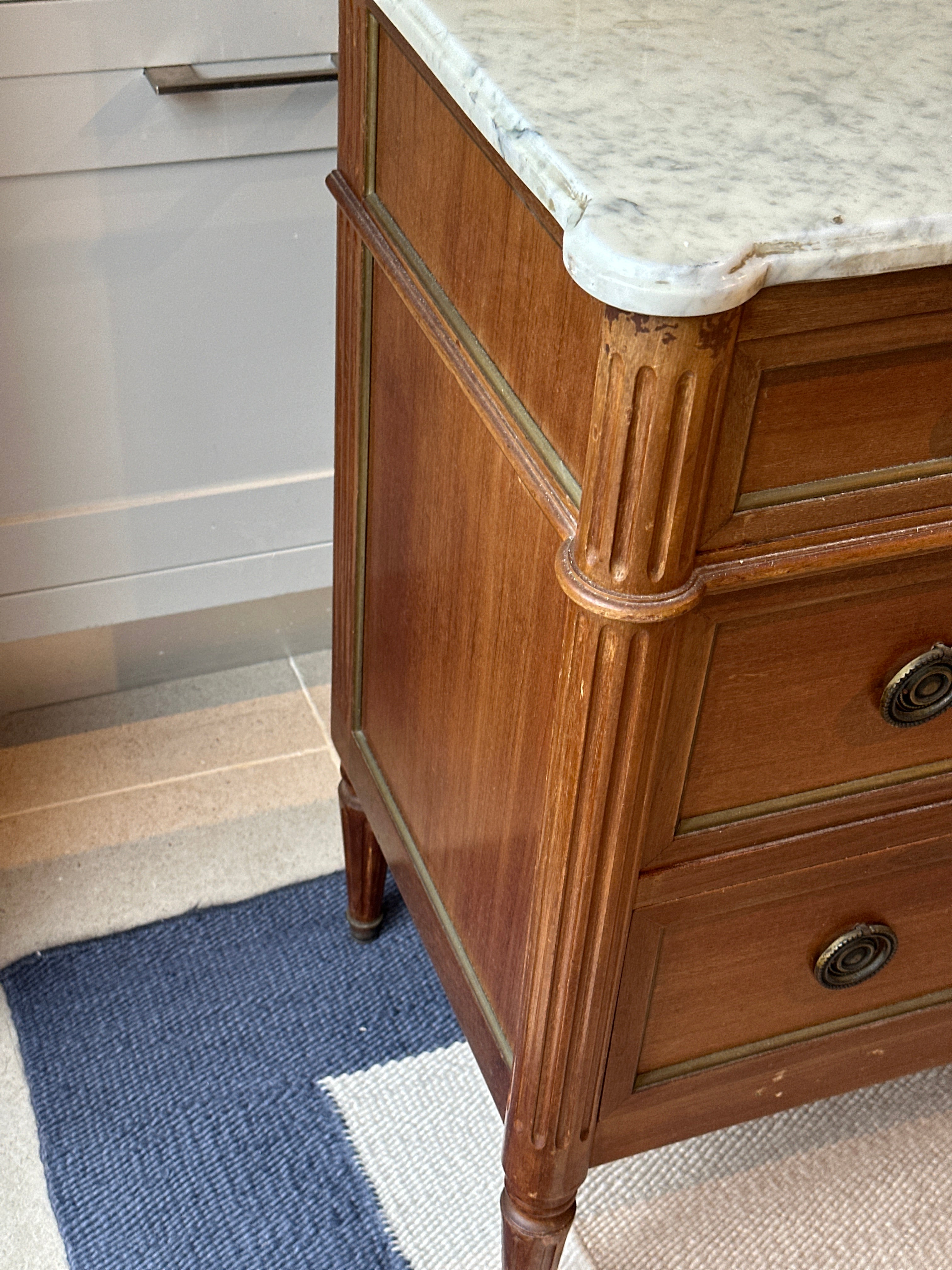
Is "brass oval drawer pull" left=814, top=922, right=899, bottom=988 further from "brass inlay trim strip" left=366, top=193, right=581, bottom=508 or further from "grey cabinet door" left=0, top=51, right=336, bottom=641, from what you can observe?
"grey cabinet door" left=0, top=51, right=336, bottom=641

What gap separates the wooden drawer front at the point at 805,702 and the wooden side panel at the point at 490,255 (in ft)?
0.43

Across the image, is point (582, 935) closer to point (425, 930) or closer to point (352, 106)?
point (425, 930)

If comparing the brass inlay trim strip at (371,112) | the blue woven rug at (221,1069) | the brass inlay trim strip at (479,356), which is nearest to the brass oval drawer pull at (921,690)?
the brass inlay trim strip at (479,356)

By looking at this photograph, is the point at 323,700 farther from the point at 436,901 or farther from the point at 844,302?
the point at 844,302

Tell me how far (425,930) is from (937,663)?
0.44 meters

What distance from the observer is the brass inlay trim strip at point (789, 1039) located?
85 centimetres

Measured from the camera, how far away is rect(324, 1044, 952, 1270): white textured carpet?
1.03 meters

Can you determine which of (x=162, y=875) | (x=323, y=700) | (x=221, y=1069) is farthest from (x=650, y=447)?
(x=323, y=700)

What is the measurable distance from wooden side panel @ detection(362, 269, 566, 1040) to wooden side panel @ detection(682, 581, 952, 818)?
85 millimetres

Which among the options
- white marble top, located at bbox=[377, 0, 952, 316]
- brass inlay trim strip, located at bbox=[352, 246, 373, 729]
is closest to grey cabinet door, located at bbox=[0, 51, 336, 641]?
brass inlay trim strip, located at bbox=[352, 246, 373, 729]

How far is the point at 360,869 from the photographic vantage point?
3.94ft

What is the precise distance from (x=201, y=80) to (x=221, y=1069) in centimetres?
77

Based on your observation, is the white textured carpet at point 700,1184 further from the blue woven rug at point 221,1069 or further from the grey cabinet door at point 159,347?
the grey cabinet door at point 159,347

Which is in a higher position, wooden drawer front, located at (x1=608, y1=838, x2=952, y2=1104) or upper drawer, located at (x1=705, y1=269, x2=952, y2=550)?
upper drawer, located at (x1=705, y1=269, x2=952, y2=550)
